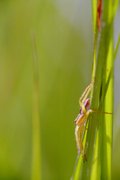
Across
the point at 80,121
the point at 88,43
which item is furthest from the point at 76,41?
the point at 80,121

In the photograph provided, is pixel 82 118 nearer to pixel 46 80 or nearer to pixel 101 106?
pixel 101 106

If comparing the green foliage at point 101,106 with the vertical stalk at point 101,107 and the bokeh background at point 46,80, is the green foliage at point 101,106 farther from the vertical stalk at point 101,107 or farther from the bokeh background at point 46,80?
the bokeh background at point 46,80

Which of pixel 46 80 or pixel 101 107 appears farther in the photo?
pixel 46 80

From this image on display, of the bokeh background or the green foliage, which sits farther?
the bokeh background

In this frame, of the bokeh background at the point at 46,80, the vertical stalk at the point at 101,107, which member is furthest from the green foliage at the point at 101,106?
the bokeh background at the point at 46,80

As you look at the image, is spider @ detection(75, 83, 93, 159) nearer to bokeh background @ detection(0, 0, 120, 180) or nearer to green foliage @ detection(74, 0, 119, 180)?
green foliage @ detection(74, 0, 119, 180)

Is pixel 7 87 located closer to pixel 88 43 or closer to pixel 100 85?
pixel 88 43

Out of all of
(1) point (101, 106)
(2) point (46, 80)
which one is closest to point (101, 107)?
(1) point (101, 106)

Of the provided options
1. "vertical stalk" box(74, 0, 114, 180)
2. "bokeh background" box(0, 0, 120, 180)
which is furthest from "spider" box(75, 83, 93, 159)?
"bokeh background" box(0, 0, 120, 180)
